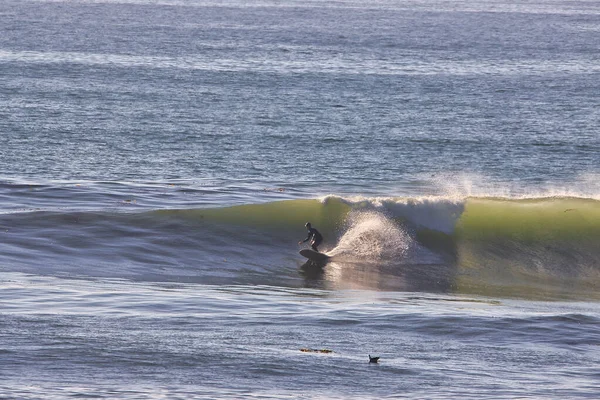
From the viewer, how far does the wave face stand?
20.8 m

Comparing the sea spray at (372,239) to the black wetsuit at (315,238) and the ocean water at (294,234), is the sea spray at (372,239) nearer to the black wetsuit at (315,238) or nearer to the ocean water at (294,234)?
the ocean water at (294,234)

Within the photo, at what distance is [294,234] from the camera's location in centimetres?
2514

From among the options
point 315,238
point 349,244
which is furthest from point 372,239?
point 315,238

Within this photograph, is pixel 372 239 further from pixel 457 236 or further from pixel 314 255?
pixel 457 236

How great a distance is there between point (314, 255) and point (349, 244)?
4.16 feet

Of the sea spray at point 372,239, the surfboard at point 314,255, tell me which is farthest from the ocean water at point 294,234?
the surfboard at point 314,255

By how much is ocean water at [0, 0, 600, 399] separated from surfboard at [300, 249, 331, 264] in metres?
0.31

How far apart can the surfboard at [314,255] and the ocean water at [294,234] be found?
31cm

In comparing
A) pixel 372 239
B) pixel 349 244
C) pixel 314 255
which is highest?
pixel 372 239

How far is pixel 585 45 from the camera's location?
91750 millimetres

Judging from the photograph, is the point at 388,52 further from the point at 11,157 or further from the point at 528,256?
the point at 528,256

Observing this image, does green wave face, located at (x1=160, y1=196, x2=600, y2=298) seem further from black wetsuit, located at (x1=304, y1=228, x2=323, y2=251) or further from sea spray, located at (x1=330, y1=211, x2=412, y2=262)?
black wetsuit, located at (x1=304, y1=228, x2=323, y2=251)

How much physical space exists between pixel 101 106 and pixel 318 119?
34.7 ft

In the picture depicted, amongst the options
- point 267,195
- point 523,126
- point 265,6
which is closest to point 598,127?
point 523,126
